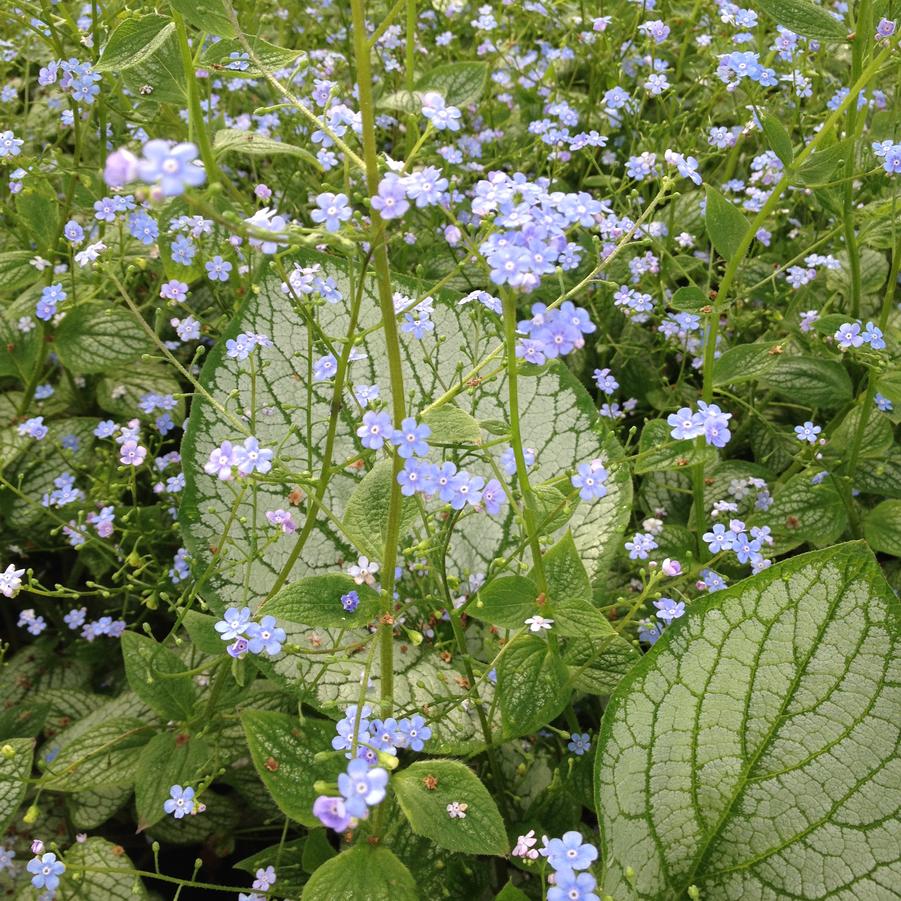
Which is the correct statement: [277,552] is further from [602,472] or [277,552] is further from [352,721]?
[602,472]

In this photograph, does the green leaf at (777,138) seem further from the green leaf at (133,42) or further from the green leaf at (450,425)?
the green leaf at (133,42)

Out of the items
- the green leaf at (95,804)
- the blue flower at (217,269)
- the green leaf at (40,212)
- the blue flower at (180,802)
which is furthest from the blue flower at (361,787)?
the green leaf at (40,212)

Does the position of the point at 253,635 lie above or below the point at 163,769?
above

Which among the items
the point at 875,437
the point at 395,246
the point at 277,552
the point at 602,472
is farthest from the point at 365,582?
the point at 395,246

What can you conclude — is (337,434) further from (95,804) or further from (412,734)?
(95,804)

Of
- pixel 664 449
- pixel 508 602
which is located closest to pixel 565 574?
pixel 508 602

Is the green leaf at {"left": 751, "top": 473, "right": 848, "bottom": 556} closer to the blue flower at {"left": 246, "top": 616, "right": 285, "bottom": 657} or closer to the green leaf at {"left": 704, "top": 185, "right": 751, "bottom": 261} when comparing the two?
the green leaf at {"left": 704, "top": 185, "right": 751, "bottom": 261}

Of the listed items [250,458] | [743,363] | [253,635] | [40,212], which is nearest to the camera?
[250,458]
